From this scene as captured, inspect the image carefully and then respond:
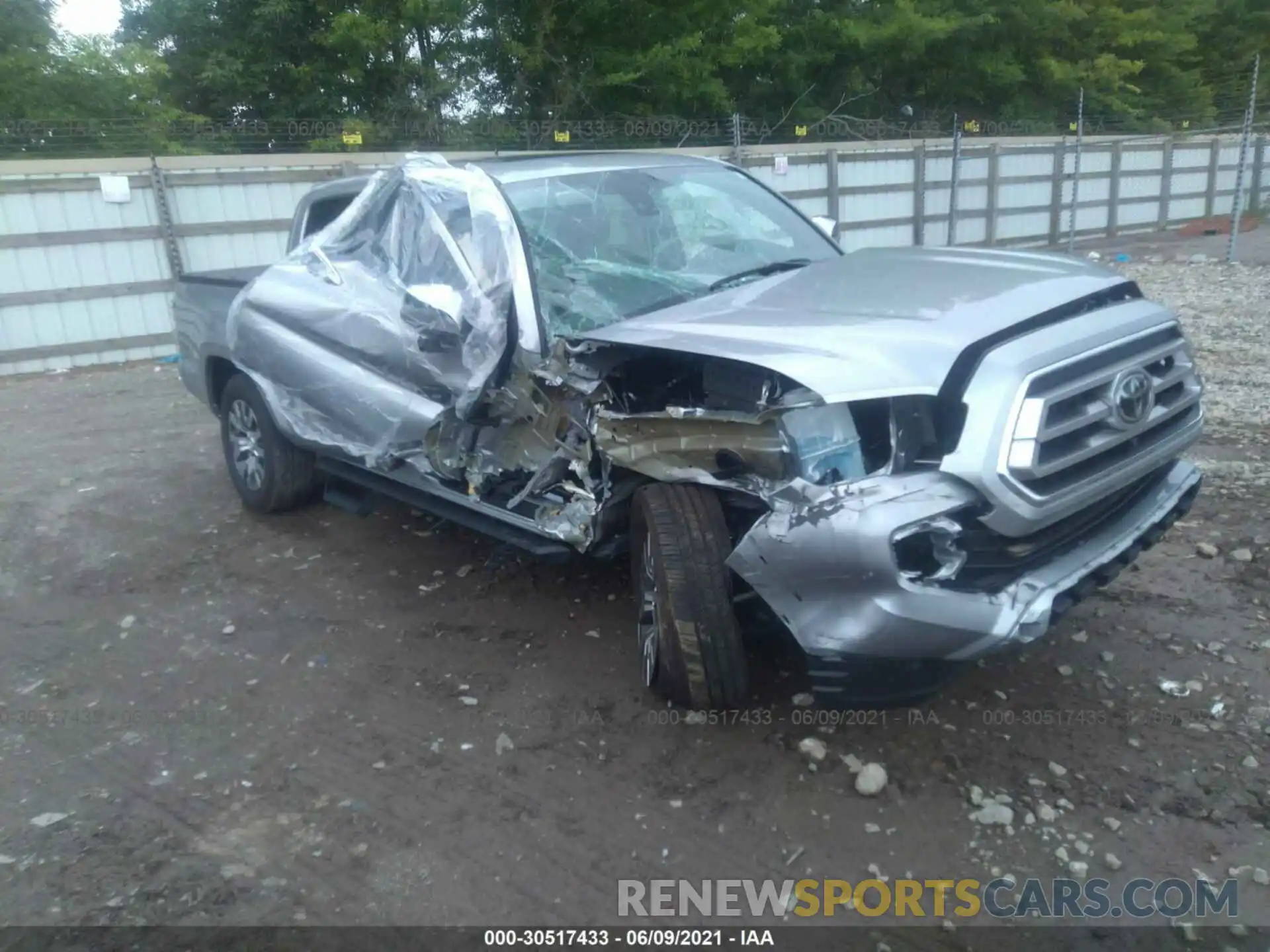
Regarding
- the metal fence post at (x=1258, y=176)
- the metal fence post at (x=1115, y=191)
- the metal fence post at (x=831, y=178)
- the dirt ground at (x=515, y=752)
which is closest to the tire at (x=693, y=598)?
the dirt ground at (x=515, y=752)

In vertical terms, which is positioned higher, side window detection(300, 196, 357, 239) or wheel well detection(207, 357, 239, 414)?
side window detection(300, 196, 357, 239)

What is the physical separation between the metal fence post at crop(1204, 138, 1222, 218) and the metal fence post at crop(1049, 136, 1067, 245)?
4547 millimetres

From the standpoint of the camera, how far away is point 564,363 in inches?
144

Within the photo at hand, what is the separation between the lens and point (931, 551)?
2.83 metres

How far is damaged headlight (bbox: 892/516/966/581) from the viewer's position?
274cm

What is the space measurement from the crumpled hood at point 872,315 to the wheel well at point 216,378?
10.1 feet

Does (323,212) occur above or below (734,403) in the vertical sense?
above

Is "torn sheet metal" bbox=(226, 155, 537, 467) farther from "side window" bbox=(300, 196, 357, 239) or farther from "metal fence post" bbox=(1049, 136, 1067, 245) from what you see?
"metal fence post" bbox=(1049, 136, 1067, 245)

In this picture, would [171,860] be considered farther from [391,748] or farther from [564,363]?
[564,363]

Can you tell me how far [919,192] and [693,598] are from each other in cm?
1512

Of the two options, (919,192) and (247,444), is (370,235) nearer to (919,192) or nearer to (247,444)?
(247,444)

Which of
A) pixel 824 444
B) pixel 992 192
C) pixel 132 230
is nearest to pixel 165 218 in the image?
pixel 132 230

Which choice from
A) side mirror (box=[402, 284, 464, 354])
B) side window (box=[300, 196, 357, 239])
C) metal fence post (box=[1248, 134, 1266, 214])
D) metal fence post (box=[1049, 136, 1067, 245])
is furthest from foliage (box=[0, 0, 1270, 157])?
side mirror (box=[402, 284, 464, 354])

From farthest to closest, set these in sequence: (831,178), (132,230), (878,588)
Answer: (831,178), (132,230), (878,588)
